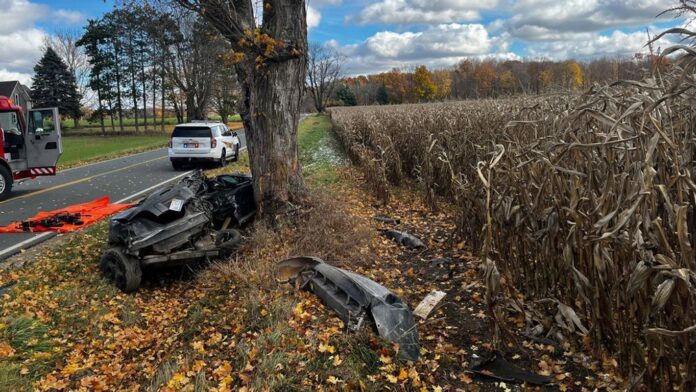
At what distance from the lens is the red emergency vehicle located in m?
13.9

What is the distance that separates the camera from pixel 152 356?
197 inches

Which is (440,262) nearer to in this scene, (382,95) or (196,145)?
(196,145)

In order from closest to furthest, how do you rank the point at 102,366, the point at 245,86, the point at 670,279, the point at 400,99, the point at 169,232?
1. the point at 670,279
2. the point at 102,366
3. the point at 169,232
4. the point at 245,86
5. the point at 400,99

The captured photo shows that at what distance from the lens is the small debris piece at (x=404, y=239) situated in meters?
7.62

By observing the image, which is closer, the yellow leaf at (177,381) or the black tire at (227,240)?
the yellow leaf at (177,381)

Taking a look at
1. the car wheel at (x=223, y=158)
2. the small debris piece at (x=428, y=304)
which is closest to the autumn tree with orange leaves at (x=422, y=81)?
the car wheel at (x=223, y=158)

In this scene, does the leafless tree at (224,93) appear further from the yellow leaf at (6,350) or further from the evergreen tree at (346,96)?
the yellow leaf at (6,350)

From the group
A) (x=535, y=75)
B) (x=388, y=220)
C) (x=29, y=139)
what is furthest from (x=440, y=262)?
(x=29, y=139)

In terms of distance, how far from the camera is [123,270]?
6.59 m

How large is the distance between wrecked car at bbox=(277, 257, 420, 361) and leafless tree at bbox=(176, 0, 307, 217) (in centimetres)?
263

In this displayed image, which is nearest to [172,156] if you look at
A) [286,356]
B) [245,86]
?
[245,86]

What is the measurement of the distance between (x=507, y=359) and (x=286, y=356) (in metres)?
1.87

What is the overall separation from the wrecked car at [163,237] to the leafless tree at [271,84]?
3.56 ft

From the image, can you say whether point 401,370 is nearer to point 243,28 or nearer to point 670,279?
point 670,279
